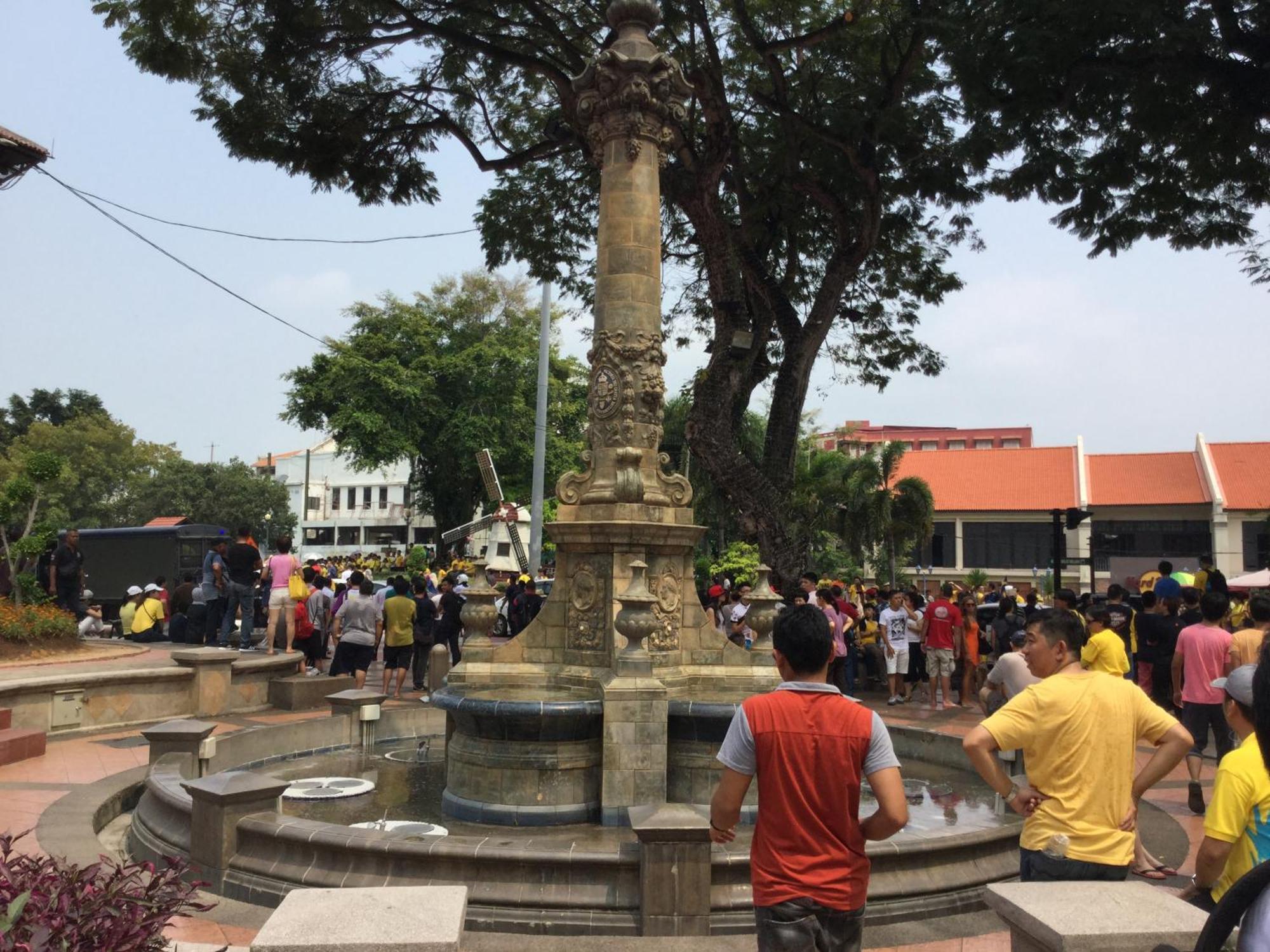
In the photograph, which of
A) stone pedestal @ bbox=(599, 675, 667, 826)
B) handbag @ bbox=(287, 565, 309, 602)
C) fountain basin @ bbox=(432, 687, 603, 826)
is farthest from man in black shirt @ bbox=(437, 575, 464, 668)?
stone pedestal @ bbox=(599, 675, 667, 826)

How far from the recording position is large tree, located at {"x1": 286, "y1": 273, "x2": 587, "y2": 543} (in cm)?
4019

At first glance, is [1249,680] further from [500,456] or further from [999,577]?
[999,577]

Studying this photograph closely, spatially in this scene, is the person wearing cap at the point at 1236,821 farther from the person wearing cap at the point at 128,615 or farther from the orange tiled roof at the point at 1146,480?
the orange tiled roof at the point at 1146,480

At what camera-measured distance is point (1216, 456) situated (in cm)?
4219

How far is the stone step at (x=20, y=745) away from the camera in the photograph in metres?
9.88

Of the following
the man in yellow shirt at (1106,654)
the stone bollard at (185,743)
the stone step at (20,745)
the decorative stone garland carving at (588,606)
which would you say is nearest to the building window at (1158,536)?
the man in yellow shirt at (1106,654)

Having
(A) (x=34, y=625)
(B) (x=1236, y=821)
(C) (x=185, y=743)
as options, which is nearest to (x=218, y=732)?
(C) (x=185, y=743)

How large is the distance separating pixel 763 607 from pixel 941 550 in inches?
1556

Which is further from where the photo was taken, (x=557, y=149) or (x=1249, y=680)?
(x=557, y=149)

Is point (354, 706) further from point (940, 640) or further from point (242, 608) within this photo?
point (940, 640)

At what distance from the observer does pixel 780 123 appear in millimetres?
17688

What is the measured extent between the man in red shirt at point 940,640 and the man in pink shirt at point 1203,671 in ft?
18.4

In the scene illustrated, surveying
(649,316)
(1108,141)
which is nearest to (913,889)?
(649,316)

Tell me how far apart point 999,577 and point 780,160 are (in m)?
31.8
